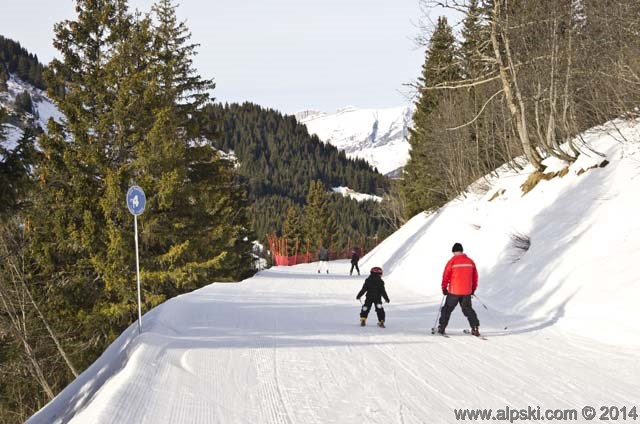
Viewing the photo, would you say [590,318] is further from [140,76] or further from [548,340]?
[140,76]

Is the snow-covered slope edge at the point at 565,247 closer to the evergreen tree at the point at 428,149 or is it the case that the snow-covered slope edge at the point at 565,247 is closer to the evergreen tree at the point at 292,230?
the evergreen tree at the point at 428,149

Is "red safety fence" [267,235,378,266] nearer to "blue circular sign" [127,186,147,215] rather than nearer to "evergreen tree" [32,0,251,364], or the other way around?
"evergreen tree" [32,0,251,364]

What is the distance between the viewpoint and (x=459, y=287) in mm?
9766

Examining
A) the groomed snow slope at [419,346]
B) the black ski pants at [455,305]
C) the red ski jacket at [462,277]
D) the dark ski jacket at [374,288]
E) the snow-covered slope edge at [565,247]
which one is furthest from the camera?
the dark ski jacket at [374,288]

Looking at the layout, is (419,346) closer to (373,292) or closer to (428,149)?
(373,292)

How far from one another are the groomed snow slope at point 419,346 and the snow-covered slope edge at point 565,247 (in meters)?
0.05

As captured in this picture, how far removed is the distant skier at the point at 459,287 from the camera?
31.6 ft

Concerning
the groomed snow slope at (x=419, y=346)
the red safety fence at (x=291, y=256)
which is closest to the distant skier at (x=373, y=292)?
the groomed snow slope at (x=419, y=346)

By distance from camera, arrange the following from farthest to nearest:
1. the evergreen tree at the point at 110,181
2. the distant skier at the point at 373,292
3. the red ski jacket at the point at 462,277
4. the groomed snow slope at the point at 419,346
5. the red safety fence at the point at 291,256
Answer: the red safety fence at the point at 291,256 → the evergreen tree at the point at 110,181 → the distant skier at the point at 373,292 → the red ski jacket at the point at 462,277 → the groomed snow slope at the point at 419,346

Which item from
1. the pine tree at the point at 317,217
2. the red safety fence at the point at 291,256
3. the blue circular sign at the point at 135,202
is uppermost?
the pine tree at the point at 317,217

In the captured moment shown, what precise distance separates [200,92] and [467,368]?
2330cm

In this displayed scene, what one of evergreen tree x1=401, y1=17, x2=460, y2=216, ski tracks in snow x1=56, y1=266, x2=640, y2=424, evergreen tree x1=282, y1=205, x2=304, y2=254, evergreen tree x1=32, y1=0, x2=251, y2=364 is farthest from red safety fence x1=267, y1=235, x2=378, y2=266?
ski tracks in snow x1=56, y1=266, x2=640, y2=424

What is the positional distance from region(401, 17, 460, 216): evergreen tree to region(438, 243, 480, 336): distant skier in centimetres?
1943

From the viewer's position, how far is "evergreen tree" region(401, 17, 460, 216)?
33469 millimetres
